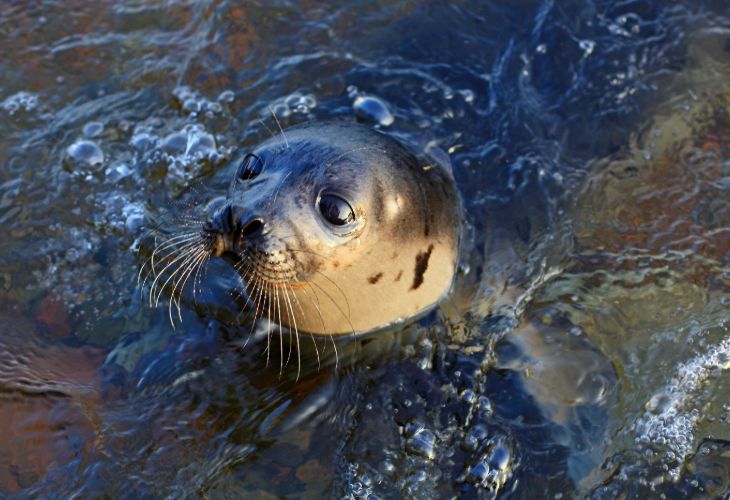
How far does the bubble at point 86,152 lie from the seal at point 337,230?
47.3 inches

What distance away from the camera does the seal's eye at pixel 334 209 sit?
346 cm

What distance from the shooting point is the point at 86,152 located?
15.3 ft

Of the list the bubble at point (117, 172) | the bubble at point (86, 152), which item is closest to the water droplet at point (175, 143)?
the bubble at point (117, 172)

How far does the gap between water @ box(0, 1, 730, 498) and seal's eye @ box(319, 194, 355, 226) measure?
735 mm

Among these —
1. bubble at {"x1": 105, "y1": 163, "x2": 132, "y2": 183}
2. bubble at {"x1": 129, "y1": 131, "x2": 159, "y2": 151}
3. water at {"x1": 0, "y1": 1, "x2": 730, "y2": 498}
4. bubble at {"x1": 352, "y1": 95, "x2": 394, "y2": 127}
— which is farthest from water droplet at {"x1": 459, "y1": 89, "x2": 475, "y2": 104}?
bubble at {"x1": 105, "y1": 163, "x2": 132, "y2": 183}

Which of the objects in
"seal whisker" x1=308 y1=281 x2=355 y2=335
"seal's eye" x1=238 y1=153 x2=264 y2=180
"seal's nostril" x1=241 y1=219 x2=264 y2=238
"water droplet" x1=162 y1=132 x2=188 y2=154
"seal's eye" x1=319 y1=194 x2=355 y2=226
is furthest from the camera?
"water droplet" x1=162 y1=132 x2=188 y2=154

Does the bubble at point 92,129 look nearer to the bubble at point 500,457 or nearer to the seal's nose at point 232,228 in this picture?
the seal's nose at point 232,228

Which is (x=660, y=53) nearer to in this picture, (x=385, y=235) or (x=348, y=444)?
(x=385, y=235)

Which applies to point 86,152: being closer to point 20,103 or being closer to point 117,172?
point 117,172

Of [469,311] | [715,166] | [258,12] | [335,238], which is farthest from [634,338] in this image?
[258,12]

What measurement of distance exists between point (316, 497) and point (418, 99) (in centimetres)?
234

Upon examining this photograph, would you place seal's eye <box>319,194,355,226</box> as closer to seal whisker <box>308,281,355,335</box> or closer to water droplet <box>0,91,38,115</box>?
seal whisker <box>308,281,355,335</box>

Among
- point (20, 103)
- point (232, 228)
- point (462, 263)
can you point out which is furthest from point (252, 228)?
point (20, 103)

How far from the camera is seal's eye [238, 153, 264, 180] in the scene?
3.71 metres
